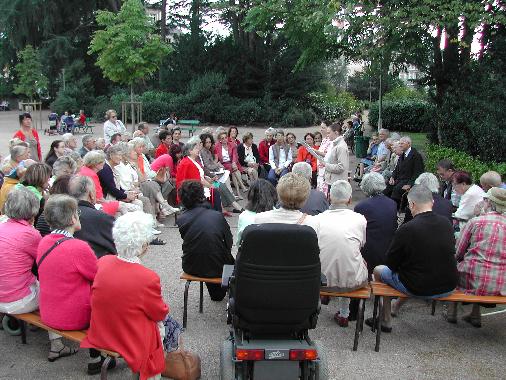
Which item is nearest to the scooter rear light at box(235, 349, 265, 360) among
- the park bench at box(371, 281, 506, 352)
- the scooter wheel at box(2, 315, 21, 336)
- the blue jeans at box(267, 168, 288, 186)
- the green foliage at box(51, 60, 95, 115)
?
the park bench at box(371, 281, 506, 352)

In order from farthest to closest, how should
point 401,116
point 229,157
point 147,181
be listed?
point 401,116, point 229,157, point 147,181

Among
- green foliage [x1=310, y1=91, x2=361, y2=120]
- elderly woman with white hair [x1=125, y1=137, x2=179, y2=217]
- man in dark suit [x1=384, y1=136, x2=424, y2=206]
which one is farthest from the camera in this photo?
green foliage [x1=310, y1=91, x2=361, y2=120]

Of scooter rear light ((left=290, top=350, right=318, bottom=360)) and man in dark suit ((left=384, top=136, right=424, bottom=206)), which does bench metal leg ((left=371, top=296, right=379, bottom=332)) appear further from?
man in dark suit ((left=384, top=136, right=424, bottom=206))

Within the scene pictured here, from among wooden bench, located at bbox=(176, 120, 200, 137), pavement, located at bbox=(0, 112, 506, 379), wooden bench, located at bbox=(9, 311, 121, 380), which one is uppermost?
wooden bench, located at bbox=(176, 120, 200, 137)

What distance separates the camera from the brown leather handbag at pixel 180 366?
13.7 ft

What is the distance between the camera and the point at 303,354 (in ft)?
12.1

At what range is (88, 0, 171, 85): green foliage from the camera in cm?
1895

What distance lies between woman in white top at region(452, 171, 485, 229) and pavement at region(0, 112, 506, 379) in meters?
1.05

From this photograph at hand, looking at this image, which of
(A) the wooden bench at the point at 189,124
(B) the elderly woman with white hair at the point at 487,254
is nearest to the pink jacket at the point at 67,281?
(B) the elderly woman with white hair at the point at 487,254

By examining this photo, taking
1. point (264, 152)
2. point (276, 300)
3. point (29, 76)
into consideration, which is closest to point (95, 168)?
point (276, 300)

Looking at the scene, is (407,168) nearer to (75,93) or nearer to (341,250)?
(341,250)

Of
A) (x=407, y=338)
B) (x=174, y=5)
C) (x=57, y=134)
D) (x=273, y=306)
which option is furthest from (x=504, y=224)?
(x=174, y=5)

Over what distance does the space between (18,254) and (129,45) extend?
15802 millimetres

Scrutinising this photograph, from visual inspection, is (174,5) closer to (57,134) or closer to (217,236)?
(57,134)
